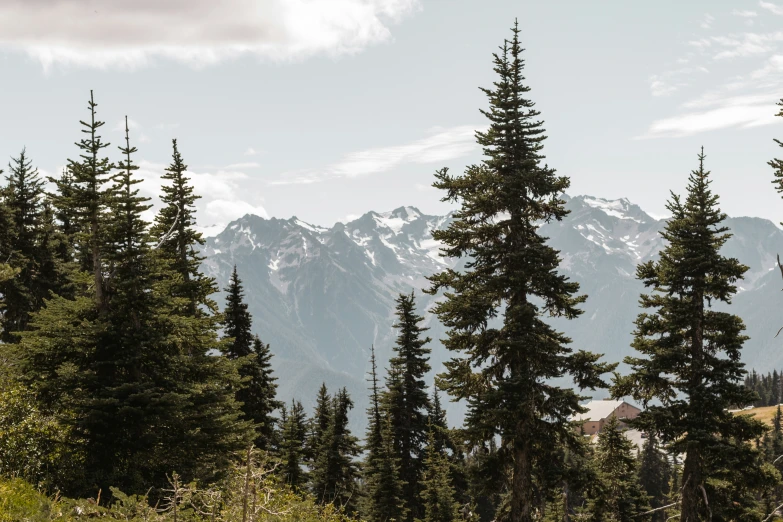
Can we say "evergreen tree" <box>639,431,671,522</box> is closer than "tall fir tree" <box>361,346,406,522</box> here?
No

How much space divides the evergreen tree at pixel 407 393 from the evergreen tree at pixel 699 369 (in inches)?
724

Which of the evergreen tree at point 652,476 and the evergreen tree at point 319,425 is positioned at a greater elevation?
the evergreen tree at point 319,425

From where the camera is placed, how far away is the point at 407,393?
39.5 meters

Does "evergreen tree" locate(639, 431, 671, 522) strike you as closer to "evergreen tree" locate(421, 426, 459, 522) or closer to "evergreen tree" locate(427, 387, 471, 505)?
"evergreen tree" locate(427, 387, 471, 505)

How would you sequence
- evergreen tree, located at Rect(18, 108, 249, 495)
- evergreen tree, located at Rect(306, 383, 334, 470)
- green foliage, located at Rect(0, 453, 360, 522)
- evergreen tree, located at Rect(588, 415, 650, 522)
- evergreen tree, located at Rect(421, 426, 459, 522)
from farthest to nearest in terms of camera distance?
1. evergreen tree, located at Rect(306, 383, 334, 470)
2. evergreen tree, located at Rect(421, 426, 459, 522)
3. evergreen tree, located at Rect(588, 415, 650, 522)
4. evergreen tree, located at Rect(18, 108, 249, 495)
5. green foliage, located at Rect(0, 453, 360, 522)

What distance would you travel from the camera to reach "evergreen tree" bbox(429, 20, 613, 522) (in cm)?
1867

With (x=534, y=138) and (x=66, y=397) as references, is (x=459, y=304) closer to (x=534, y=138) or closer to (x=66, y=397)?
(x=534, y=138)

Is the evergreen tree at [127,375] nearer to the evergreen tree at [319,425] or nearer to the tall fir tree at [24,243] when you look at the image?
the tall fir tree at [24,243]

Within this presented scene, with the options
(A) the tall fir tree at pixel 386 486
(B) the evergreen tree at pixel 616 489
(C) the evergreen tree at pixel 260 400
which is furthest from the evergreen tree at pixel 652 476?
(C) the evergreen tree at pixel 260 400

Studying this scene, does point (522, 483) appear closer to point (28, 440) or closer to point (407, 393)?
point (28, 440)

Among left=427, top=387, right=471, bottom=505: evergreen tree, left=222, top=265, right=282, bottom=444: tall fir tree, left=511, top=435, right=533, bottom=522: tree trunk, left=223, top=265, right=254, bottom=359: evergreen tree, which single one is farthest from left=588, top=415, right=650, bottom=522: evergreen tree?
left=223, top=265, right=254, bottom=359: evergreen tree

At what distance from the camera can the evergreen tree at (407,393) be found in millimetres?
39125

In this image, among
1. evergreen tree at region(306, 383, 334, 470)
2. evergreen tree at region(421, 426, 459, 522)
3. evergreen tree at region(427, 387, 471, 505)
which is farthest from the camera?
evergreen tree at region(306, 383, 334, 470)

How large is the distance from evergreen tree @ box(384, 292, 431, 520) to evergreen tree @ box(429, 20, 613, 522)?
1872 cm
